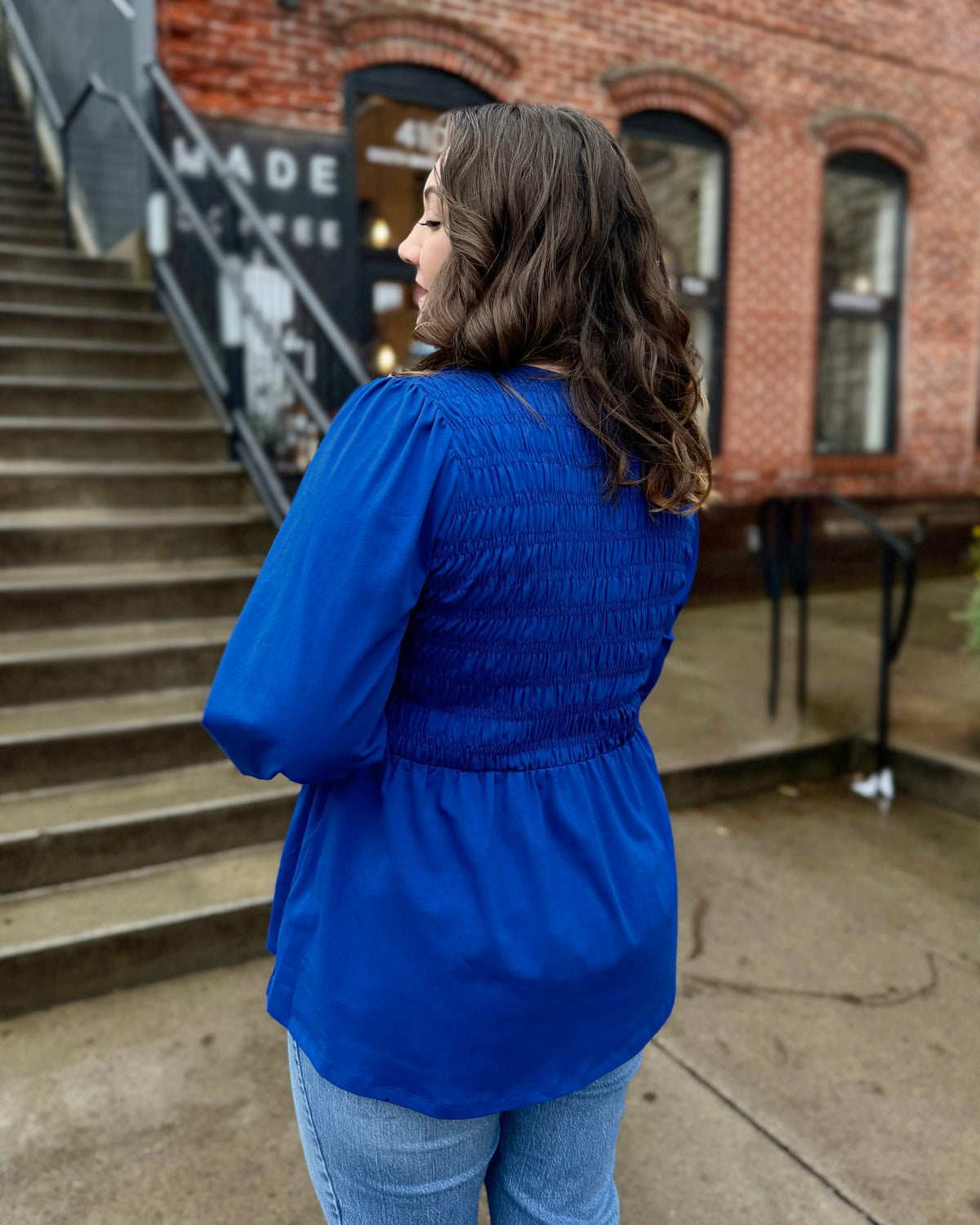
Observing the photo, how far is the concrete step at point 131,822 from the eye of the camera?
3.20m

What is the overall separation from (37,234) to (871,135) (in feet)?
23.0

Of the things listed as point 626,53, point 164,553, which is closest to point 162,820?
point 164,553

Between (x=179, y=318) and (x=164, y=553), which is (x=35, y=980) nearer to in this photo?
(x=164, y=553)

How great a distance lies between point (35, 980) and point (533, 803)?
7.61 ft

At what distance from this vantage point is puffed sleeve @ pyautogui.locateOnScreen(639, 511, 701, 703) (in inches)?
51.3

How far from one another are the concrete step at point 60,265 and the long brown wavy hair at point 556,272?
5.73 metres

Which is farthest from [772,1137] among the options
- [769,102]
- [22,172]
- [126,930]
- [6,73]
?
[6,73]

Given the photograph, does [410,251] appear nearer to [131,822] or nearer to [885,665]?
[131,822]

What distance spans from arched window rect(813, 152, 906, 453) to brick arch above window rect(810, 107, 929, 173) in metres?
0.10

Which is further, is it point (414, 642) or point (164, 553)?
point (164, 553)

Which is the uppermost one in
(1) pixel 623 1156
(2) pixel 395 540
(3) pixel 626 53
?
(3) pixel 626 53

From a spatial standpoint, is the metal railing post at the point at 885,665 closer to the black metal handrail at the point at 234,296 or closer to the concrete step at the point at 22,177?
the black metal handrail at the point at 234,296

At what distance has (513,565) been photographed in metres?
1.05

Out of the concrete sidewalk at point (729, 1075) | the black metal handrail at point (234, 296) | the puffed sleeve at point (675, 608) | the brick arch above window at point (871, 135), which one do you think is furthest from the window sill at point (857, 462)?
the puffed sleeve at point (675, 608)
